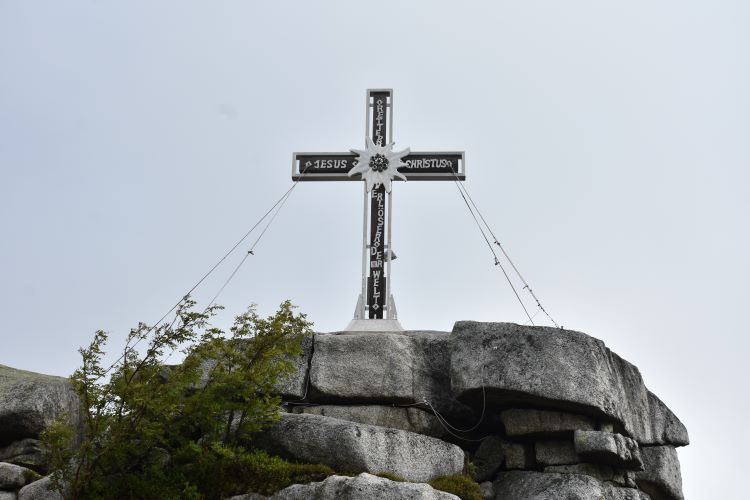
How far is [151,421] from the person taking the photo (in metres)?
16.0

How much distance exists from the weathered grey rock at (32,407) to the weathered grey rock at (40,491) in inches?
72.3

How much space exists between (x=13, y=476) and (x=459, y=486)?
749 cm

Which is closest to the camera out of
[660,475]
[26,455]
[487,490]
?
[487,490]

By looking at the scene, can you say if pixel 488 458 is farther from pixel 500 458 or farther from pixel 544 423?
pixel 544 423

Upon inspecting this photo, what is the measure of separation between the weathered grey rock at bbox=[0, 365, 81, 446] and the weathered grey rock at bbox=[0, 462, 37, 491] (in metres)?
1.27

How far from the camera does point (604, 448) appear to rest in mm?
17562

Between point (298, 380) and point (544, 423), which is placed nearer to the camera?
point (544, 423)

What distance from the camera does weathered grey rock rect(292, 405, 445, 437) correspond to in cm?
1853

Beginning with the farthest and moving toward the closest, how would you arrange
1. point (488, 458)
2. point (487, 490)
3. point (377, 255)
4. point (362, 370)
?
point (377, 255), point (362, 370), point (488, 458), point (487, 490)

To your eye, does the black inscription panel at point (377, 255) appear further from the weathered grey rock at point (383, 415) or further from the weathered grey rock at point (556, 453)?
the weathered grey rock at point (556, 453)

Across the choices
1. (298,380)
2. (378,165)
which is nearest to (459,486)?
(298,380)

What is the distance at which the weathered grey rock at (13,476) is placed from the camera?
664 inches

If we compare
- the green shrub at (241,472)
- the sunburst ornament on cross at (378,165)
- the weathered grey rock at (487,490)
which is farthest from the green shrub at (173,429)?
the sunburst ornament on cross at (378,165)

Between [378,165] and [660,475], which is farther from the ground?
[378,165]
